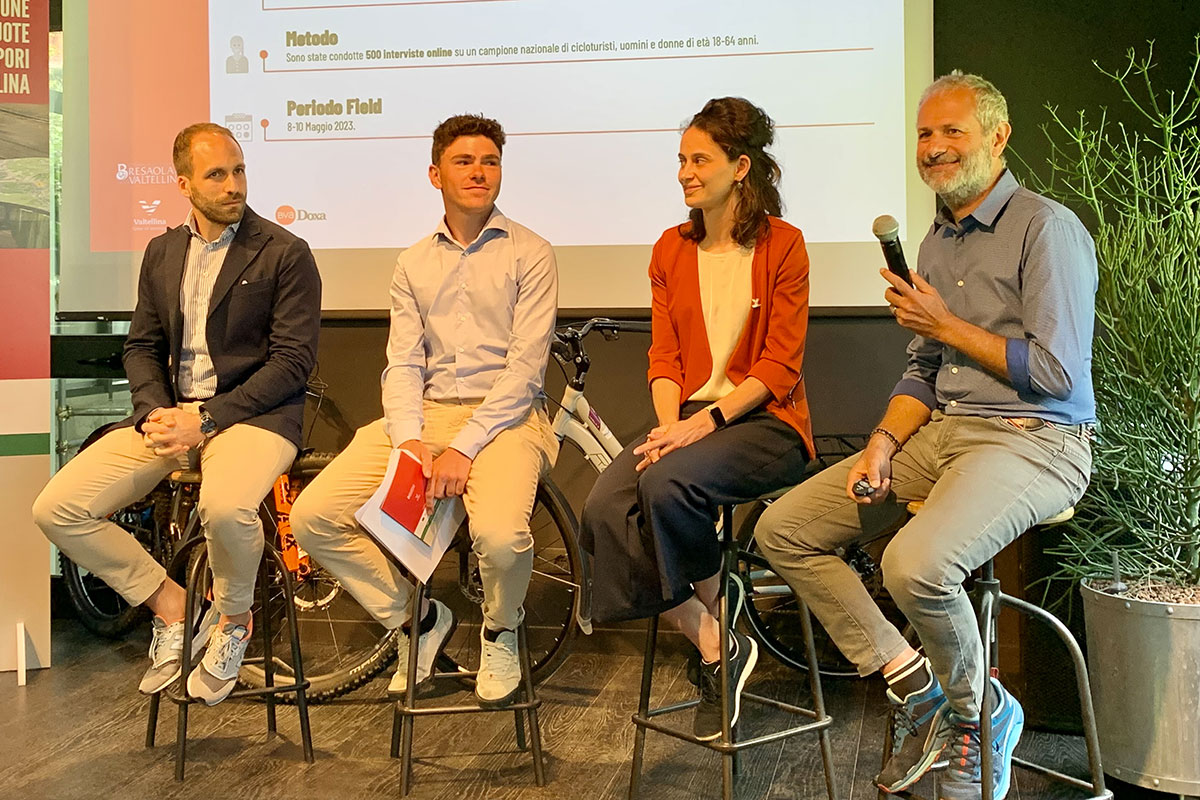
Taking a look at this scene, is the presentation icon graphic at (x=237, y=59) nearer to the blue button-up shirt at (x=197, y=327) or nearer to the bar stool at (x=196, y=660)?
the blue button-up shirt at (x=197, y=327)

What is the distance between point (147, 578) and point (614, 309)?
161 cm

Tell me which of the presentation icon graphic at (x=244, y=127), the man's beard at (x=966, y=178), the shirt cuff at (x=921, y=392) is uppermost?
the presentation icon graphic at (x=244, y=127)

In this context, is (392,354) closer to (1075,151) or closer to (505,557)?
(505,557)

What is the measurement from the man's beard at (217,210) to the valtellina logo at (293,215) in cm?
73

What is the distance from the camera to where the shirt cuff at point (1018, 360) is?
2209 mm

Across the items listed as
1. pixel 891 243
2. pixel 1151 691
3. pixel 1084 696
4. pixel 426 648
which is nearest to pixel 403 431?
pixel 426 648

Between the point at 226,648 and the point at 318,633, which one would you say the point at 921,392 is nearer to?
the point at 226,648

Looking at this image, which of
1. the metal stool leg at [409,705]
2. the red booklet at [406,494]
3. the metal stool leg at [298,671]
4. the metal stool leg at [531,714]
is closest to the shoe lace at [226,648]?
the metal stool leg at [298,671]

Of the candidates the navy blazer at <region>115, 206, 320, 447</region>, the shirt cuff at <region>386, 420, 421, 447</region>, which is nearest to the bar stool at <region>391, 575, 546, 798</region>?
the shirt cuff at <region>386, 420, 421, 447</region>

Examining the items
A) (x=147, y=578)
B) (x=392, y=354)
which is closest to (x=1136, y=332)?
(x=392, y=354)

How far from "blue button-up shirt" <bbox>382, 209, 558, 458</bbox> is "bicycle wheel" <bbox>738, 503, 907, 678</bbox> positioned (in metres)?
0.94

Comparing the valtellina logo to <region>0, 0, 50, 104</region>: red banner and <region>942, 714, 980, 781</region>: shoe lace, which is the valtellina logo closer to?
<region>0, 0, 50, 104</region>: red banner

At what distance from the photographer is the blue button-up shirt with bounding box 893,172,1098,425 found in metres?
2.21

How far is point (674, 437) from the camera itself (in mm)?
2467
